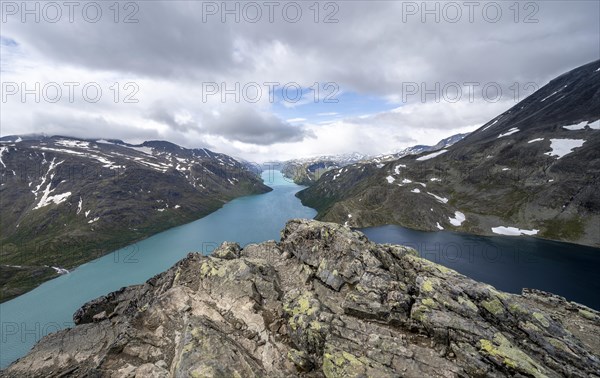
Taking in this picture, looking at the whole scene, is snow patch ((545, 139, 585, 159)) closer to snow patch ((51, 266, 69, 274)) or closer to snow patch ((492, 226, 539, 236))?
snow patch ((492, 226, 539, 236))

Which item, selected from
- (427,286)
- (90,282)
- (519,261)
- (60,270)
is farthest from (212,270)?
(60,270)

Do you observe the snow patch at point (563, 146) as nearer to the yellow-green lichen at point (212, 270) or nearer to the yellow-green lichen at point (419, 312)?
the yellow-green lichen at point (419, 312)

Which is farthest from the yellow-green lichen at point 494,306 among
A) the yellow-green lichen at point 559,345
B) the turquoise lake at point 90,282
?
the turquoise lake at point 90,282

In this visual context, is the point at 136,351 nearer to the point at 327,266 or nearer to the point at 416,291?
the point at 327,266

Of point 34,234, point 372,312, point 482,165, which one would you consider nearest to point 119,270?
point 34,234

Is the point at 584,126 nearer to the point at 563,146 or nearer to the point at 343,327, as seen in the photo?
the point at 563,146

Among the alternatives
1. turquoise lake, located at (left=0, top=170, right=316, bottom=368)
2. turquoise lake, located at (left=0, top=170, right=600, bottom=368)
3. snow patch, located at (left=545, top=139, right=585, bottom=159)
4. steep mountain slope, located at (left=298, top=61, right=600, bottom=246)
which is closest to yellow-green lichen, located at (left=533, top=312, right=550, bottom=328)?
turquoise lake, located at (left=0, top=170, right=600, bottom=368)
